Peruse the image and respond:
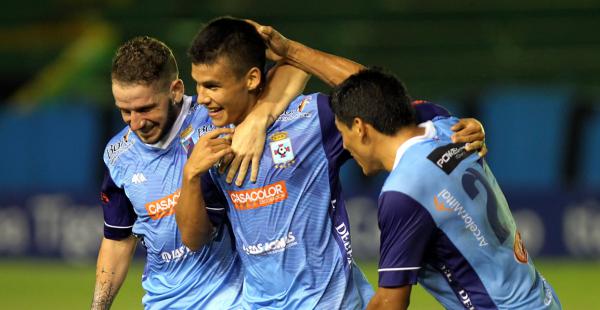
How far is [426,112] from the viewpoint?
5.00 metres

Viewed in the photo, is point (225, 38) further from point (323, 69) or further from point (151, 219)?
point (151, 219)

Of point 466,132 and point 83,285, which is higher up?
point 466,132

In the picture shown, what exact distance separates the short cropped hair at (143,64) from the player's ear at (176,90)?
3cm

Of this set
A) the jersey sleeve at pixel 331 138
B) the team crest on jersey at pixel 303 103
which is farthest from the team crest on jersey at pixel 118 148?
the jersey sleeve at pixel 331 138

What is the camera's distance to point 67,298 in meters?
11.3

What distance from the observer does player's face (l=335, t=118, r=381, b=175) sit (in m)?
4.62

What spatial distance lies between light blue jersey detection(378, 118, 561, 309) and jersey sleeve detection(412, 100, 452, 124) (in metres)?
0.22

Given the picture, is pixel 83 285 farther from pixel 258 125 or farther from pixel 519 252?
pixel 519 252

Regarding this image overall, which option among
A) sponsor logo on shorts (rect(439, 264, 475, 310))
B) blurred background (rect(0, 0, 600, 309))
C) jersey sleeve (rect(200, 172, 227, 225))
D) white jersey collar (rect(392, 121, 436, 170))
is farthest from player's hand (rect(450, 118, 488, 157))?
blurred background (rect(0, 0, 600, 309))

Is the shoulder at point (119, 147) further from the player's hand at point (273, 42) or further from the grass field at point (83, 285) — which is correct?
the grass field at point (83, 285)

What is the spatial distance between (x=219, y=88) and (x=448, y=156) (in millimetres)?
1124

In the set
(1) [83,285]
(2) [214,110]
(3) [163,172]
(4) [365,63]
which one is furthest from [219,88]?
(4) [365,63]

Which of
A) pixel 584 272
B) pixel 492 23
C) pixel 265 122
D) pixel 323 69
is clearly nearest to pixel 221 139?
pixel 265 122

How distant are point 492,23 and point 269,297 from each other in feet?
40.6
